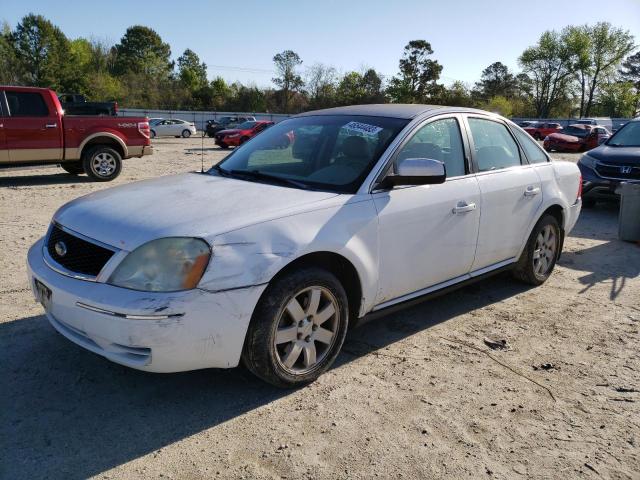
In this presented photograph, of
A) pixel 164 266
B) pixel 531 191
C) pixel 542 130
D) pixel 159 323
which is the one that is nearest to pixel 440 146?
pixel 531 191

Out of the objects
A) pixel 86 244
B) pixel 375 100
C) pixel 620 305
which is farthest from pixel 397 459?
pixel 375 100

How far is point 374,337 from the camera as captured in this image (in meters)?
3.87

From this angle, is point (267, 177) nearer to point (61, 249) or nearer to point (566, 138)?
point (61, 249)

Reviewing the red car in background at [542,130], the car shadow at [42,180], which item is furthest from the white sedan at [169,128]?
the red car in background at [542,130]

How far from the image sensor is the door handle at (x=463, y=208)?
3.78m

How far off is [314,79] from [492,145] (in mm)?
74830

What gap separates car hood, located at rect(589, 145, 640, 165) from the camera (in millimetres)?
8539

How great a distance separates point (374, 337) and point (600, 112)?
314 ft

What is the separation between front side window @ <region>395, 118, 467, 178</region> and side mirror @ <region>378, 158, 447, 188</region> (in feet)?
0.64

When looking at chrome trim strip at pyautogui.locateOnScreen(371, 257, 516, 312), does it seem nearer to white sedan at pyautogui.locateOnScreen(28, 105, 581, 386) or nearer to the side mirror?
white sedan at pyautogui.locateOnScreen(28, 105, 581, 386)

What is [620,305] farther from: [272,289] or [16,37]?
[16,37]

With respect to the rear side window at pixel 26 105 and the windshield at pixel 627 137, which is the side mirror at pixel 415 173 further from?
the rear side window at pixel 26 105

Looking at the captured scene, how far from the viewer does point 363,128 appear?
3740 millimetres

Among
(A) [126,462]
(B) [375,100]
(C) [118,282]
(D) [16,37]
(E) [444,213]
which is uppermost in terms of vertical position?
(D) [16,37]
